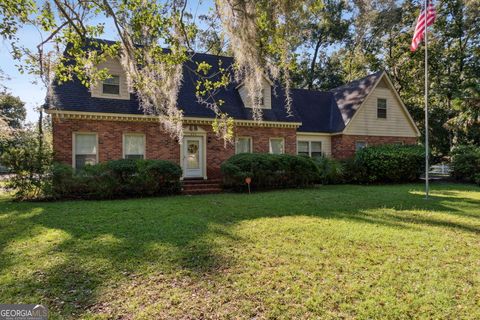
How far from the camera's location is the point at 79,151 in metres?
11.3

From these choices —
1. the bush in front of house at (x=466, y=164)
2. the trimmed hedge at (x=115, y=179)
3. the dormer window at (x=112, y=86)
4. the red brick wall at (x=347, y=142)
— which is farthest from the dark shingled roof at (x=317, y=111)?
the dormer window at (x=112, y=86)

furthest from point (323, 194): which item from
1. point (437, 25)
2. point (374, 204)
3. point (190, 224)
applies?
point (437, 25)

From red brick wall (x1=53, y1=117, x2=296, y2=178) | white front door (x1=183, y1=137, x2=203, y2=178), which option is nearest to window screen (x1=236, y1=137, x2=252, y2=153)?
red brick wall (x1=53, y1=117, x2=296, y2=178)

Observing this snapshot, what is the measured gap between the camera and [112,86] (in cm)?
1213

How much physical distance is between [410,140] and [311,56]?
536 inches

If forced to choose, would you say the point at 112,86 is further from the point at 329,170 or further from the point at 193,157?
the point at 329,170

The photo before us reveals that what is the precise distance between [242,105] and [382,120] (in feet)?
27.2

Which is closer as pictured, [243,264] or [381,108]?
[243,264]

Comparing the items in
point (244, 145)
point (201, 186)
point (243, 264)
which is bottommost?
point (243, 264)

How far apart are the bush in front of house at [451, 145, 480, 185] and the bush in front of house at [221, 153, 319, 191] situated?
8165 mm

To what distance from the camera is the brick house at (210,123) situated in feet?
37.0

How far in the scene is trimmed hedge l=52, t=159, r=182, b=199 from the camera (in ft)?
30.0

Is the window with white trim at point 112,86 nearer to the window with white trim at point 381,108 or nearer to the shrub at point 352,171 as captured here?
the shrub at point 352,171

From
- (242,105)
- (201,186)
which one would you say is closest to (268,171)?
(201,186)
